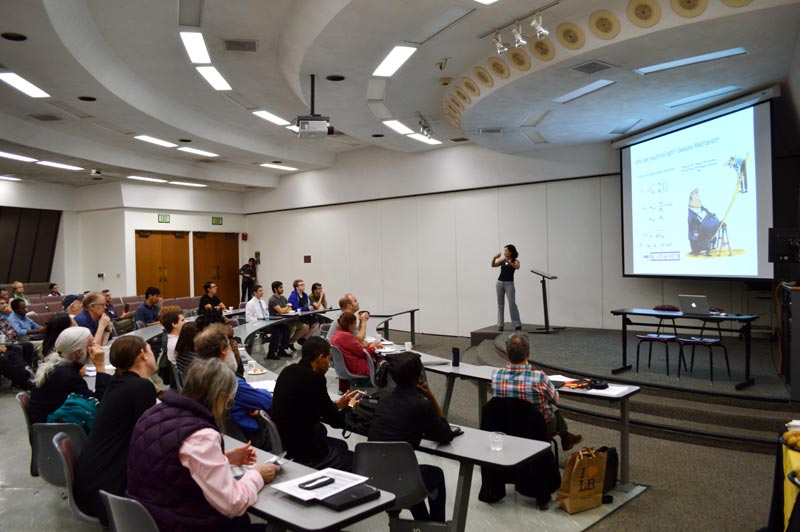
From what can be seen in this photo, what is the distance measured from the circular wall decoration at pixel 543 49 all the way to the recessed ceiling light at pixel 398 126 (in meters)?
3.69

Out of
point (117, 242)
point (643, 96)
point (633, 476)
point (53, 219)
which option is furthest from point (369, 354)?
point (53, 219)

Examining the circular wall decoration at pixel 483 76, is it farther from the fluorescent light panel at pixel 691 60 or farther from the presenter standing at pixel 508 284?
the presenter standing at pixel 508 284

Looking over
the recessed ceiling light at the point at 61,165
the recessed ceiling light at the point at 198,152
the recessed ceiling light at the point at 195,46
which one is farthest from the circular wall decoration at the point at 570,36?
the recessed ceiling light at the point at 61,165

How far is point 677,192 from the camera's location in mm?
7727

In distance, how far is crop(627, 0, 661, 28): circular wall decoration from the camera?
4.81 meters

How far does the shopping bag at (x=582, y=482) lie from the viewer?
372 cm

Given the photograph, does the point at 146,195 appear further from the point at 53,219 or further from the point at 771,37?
the point at 771,37

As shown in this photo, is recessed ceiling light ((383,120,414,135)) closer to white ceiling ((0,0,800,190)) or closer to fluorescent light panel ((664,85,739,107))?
white ceiling ((0,0,800,190))

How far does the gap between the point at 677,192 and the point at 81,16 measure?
25.0 ft

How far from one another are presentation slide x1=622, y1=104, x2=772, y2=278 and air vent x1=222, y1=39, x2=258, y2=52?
5.78m

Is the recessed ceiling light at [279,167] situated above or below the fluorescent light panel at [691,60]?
above

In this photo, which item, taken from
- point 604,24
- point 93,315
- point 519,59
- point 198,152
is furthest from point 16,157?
point 604,24

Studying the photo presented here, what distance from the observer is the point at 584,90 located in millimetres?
6695

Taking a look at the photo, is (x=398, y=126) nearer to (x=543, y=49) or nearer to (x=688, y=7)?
(x=543, y=49)
